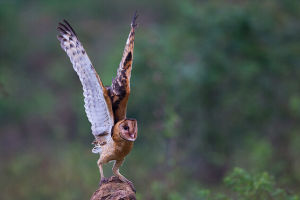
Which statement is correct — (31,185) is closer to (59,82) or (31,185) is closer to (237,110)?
(237,110)

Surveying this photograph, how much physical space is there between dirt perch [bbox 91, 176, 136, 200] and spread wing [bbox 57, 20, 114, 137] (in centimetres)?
75

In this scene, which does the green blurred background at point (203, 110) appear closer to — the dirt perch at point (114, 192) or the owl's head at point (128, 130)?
the owl's head at point (128, 130)

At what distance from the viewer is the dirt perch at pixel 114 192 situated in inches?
211

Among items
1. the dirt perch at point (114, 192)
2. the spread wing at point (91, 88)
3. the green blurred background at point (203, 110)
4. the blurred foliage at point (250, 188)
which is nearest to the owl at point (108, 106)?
the spread wing at point (91, 88)

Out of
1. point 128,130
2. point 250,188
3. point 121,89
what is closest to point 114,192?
point 128,130

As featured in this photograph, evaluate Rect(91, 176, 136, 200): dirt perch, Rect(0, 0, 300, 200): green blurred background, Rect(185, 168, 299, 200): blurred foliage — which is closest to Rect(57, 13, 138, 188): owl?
Rect(91, 176, 136, 200): dirt perch

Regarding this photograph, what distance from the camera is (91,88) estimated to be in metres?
6.04

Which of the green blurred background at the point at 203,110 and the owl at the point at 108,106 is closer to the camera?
the owl at the point at 108,106

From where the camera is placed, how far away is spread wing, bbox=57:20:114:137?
595cm

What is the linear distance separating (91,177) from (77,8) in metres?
11.4

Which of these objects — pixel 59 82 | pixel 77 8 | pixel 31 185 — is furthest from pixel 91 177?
pixel 77 8

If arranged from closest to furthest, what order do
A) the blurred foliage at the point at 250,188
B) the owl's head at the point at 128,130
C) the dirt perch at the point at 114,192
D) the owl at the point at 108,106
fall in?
the dirt perch at the point at 114,192 < the owl's head at the point at 128,130 < the owl at the point at 108,106 < the blurred foliage at the point at 250,188

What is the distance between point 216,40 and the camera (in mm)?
11812

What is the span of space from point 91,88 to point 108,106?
0.86ft
